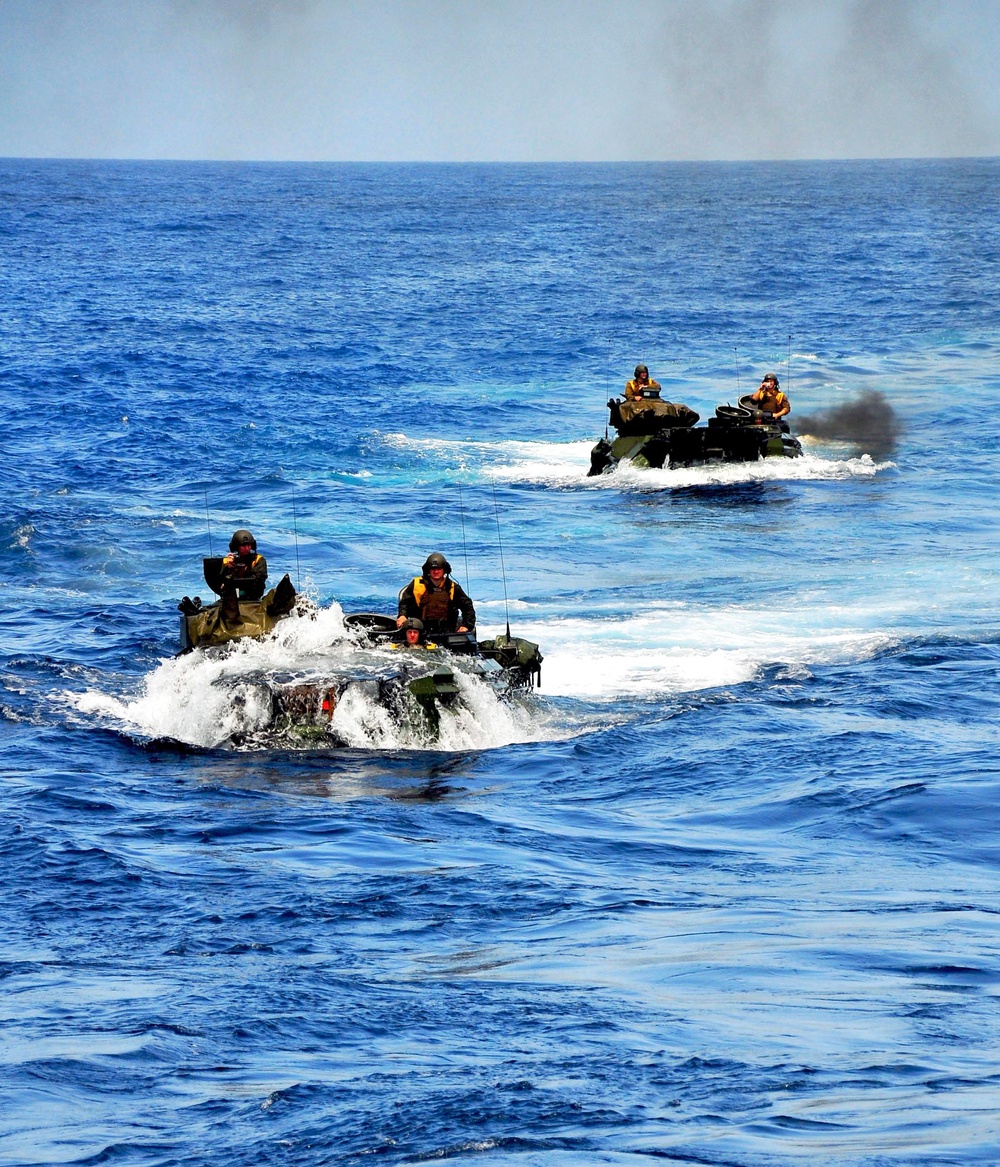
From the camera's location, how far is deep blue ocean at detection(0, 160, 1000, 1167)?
383 inches

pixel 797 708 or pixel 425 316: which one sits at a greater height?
pixel 425 316

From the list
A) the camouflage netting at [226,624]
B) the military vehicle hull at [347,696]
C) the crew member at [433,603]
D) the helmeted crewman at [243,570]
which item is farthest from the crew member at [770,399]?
the military vehicle hull at [347,696]

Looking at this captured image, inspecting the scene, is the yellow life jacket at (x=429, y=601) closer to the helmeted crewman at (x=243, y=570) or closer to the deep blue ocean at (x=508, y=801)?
the deep blue ocean at (x=508, y=801)

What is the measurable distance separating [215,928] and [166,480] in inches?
915

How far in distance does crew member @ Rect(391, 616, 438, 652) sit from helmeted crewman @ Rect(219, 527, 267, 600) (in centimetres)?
180

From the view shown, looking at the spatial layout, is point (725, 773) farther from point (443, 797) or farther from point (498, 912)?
point (498, 912)

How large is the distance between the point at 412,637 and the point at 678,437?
17.6 metres

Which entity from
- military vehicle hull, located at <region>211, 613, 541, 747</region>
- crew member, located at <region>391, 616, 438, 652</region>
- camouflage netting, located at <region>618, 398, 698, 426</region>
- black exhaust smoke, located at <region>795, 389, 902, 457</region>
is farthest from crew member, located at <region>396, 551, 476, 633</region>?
black exhaust smoke, located at <region>795, 389, 902, 457</region>

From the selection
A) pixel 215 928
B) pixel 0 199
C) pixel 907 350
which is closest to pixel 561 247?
pixel 907 350

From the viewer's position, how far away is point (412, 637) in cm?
1980

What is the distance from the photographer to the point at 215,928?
12984 millimetres

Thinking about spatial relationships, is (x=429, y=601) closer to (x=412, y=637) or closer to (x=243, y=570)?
(x=412, y=637)

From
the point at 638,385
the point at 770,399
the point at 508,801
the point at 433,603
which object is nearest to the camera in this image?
the point at 508,801

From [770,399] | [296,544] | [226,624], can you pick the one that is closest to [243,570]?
[226,624]
